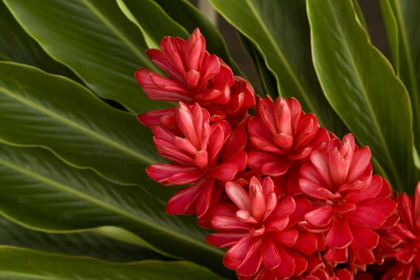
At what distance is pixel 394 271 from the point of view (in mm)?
393

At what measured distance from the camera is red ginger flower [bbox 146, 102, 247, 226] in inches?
11.9

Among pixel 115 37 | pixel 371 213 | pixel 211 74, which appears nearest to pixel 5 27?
pixel 115 37

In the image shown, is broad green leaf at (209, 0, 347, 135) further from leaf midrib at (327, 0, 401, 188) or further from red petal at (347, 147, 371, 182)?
red petal at (347, 147, 371, 182)

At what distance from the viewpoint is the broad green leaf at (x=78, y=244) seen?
55 cm

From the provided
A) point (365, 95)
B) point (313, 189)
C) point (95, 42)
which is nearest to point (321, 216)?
point (313, 189)

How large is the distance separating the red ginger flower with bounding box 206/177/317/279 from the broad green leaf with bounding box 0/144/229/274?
0.79ft

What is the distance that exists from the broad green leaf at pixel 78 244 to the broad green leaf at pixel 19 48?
0.67 ft

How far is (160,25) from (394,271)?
36 centimetres

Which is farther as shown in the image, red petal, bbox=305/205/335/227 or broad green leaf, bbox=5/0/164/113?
broad green leaf, bbox=5/0/164/113

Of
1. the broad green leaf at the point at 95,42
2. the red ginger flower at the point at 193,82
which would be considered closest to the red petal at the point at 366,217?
the red ginger flower at the point at 193,82

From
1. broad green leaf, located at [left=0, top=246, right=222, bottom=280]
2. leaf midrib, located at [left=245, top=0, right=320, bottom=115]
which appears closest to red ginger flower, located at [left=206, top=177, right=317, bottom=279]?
broad green leaf, located at [left=0, top=246, right=222, bottom=280]

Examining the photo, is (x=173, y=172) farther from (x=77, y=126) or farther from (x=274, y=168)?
(x=77, y=126)

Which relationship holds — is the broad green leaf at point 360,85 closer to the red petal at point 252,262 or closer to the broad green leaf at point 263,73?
the broad green leaf at point 263,73

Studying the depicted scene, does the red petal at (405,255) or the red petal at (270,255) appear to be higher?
the red petal at (270,255)
